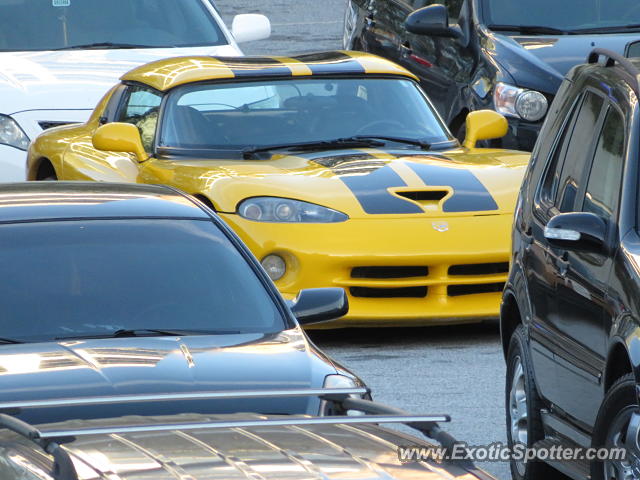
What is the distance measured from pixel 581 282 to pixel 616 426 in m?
0.65

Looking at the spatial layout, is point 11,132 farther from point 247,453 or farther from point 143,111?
point 247,453

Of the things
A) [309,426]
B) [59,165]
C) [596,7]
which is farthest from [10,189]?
[596,7]

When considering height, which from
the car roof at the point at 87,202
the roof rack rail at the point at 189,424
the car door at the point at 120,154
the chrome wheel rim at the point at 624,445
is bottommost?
the car door at the point at 120,154

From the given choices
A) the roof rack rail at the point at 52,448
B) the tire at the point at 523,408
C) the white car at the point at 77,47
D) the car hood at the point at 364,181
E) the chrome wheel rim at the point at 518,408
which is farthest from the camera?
the white car at the point at 77,47

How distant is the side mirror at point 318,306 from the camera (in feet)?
19.5

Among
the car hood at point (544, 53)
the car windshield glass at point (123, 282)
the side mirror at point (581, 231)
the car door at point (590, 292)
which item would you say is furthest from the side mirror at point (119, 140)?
the side mirror at point (581, 231)

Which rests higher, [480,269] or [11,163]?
[480,269]

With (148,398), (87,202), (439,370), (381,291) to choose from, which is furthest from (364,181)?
(148,398)

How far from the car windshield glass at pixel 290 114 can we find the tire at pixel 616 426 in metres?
5.11

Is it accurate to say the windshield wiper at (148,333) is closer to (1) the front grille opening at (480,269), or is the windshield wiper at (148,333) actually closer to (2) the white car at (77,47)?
(1) the front grille opening at (480,269)

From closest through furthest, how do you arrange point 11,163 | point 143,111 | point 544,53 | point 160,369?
point 160,369, point 143,111, point 544,53, point 11,163

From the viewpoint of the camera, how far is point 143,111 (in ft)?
35.5

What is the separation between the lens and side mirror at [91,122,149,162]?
9984mm

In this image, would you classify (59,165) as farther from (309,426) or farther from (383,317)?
(309,426)
